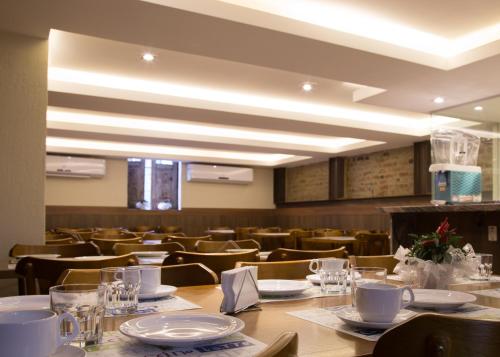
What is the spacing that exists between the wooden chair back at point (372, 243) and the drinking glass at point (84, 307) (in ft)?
25.1

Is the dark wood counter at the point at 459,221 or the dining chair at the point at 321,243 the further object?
the dining chair at the point at 321,243

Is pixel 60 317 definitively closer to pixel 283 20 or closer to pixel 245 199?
pixel 283 20

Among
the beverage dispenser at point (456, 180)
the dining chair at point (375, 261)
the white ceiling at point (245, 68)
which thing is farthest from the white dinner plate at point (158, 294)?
the beverage dispenser at point (456, 180)

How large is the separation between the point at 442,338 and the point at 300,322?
0.41m

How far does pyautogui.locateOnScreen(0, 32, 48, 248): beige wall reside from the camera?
13.6 feet

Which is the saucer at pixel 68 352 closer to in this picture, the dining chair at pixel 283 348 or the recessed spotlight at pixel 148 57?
the dining chair at pixel 283 348

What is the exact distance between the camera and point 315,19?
457cm

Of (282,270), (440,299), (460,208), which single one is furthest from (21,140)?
(440,299)

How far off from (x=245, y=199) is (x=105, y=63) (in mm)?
8408

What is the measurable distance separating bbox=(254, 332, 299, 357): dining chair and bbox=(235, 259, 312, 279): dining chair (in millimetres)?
1367

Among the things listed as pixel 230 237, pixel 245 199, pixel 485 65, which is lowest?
pixel 230 237

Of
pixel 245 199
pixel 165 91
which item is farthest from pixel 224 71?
pixel 245 199

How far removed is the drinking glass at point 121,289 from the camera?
1315mm

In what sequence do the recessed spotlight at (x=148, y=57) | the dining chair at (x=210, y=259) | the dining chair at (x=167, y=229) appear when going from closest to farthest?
the dining chair at (x=210, y=259)
the recessed spotlight at (x=148, y=57)
the dining chair at (x=167, y=229)
